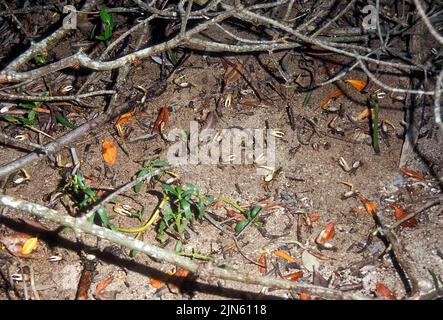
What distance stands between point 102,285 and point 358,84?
2396mm

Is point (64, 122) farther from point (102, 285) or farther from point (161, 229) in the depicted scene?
point (102, 285)

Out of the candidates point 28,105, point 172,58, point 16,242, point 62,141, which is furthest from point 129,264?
point 172,58

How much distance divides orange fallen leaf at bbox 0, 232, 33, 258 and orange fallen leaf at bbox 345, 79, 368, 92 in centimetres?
261

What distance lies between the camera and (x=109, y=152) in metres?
3.08

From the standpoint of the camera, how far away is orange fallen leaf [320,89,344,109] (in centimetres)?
326

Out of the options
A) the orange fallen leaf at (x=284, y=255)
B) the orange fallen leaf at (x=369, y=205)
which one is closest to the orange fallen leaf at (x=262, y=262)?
the orange fallen leaf at (x=284, y=255)

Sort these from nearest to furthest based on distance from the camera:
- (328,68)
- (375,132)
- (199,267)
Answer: (199,267) < (375,132) < (328,68)

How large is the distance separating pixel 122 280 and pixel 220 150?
1.13 m

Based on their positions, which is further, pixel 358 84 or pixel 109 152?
pixel 358 84

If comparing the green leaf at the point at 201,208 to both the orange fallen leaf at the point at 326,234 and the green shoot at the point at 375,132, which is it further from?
the green shoot at the point at 375,132

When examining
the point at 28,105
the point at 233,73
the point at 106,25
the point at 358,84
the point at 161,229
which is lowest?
the point at 161,229

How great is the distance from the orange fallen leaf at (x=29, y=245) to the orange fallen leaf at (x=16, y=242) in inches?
0.7

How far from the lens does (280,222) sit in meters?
2.74

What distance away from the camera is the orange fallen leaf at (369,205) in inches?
107
